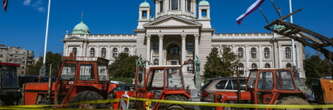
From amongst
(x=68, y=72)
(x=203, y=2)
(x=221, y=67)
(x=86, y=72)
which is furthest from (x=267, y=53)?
(x=68, y=72)

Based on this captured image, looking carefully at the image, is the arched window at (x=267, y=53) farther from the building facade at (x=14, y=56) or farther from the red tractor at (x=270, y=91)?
the building facade at (x=14, y=56)

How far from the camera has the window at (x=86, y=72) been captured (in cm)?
873

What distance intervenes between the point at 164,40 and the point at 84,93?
1523 inches

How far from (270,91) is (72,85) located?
6883 millimetres

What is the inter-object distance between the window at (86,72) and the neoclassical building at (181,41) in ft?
108

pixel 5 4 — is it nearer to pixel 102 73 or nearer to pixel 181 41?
pixel 102 73

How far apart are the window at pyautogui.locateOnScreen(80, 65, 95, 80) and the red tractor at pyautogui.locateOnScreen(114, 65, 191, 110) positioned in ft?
6.02

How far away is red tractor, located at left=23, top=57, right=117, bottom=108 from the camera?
8.53 m

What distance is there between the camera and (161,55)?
41.9 meters

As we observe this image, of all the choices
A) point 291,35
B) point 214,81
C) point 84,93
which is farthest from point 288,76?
point 84,93

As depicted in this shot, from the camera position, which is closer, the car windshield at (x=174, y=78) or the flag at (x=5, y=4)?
the car windshield at (x=174, y=78)

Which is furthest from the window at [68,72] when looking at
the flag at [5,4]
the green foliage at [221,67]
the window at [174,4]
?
the window at [174,4]

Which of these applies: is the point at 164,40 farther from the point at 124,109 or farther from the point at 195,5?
the point at 124,109

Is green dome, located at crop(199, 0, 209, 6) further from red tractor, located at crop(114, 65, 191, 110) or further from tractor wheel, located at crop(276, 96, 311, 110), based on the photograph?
tractor wheel, located at crop(276, 96, 311, 110)
